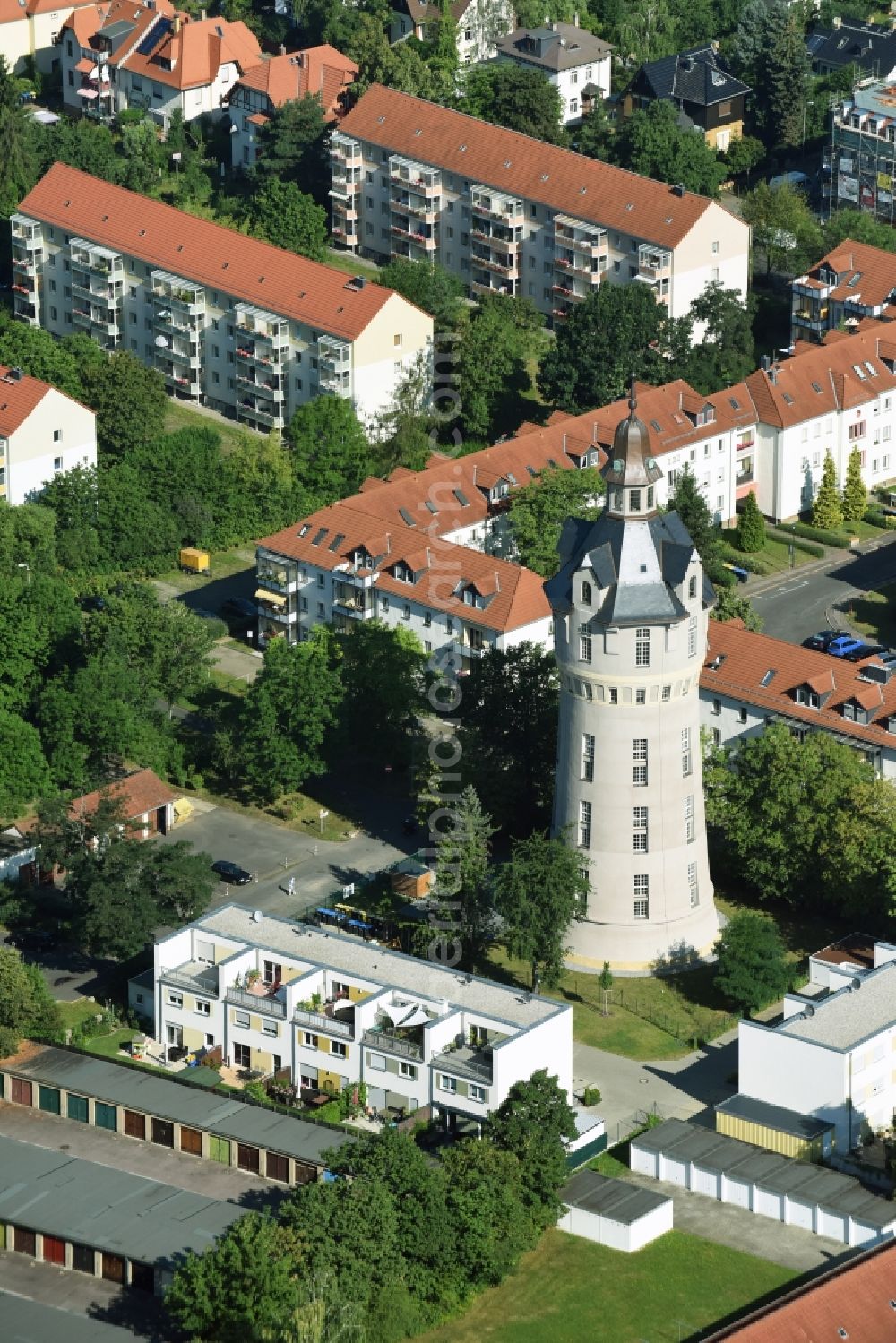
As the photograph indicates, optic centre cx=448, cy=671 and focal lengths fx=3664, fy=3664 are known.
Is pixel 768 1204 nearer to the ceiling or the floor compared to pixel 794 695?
nearer to the floor

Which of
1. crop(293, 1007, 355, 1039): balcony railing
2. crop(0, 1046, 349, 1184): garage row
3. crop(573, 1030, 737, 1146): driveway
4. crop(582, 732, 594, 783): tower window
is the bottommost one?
crop(573, 1030, 737, 1146): driveway

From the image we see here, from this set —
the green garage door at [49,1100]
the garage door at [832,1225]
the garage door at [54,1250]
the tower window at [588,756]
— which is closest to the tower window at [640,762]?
the tower window at [588,756]

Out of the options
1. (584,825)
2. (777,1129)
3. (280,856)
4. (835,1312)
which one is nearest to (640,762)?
(584,825)

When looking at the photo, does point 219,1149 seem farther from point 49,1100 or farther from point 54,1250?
point 54,1250

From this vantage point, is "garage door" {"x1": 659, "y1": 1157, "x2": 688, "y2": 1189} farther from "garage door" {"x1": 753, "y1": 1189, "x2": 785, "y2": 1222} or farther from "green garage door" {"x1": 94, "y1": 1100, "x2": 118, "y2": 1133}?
"green garage door" {"x1": 94, "y1": 1100, "x2": 118, "y2": 1133}

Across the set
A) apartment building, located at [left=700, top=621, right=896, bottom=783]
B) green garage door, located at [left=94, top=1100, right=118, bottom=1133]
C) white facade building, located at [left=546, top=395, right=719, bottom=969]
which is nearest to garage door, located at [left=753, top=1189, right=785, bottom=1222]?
white facade building, located at [left=546, top=395, right=719, bottom=969]

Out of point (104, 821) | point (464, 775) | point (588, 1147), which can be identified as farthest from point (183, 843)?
point (588, 1147)
